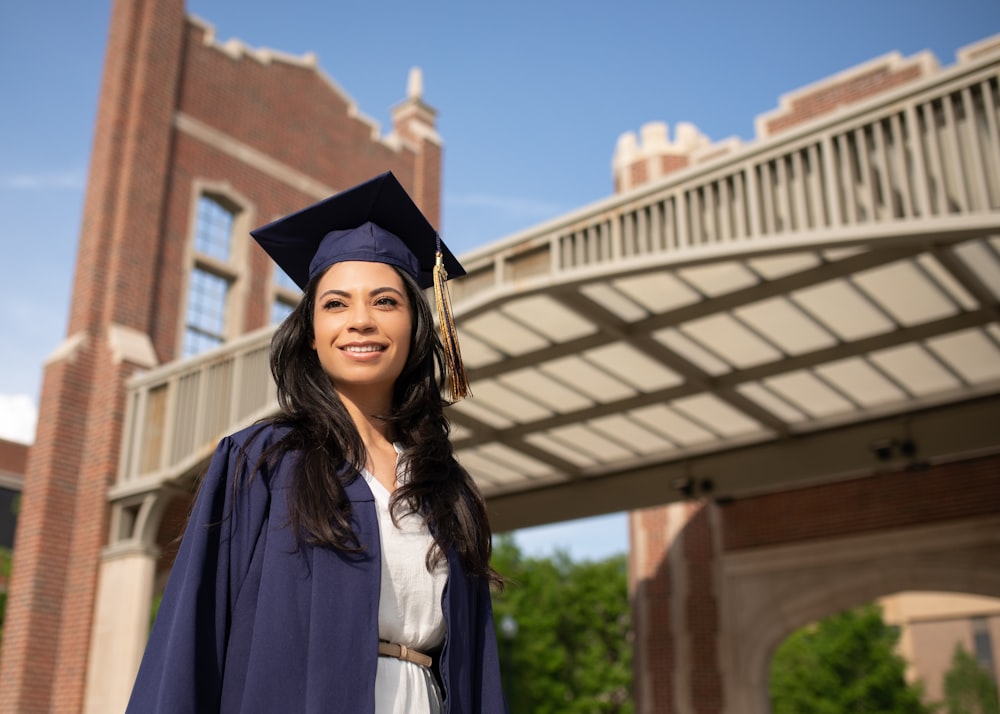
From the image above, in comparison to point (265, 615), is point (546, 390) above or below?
above

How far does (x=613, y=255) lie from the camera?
7.89 metres

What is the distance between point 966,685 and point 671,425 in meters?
35.3

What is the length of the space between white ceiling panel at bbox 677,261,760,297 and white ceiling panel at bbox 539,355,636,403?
1.67 m

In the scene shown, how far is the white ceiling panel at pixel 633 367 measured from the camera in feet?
31.6

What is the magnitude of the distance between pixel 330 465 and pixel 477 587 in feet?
1.40

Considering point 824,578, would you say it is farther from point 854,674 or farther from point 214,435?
point 854,674

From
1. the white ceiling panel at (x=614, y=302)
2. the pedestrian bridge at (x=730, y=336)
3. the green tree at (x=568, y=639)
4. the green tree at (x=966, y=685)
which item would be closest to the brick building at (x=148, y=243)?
the pedestrian bridge at (x=730, y=336)

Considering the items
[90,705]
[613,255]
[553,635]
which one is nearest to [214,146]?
[90,705]

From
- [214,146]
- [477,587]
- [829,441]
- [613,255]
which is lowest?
[477,587]

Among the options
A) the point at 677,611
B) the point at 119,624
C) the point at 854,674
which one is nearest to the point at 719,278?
the point at 677,611

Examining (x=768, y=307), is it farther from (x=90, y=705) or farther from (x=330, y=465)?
(x=90, y=705)

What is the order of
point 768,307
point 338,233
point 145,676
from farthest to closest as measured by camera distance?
1. point 768,307
2. point 338,233
3. point 145,676

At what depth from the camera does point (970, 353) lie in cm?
920

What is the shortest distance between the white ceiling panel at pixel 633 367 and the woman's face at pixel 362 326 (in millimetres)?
7240
